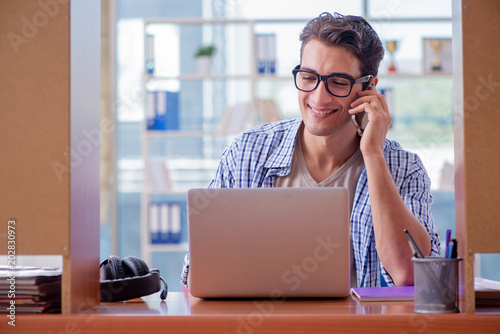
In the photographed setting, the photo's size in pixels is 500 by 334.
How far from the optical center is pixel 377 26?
13.9 ft

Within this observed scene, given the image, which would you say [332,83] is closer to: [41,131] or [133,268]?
[133,268]

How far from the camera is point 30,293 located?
1096 millimetres

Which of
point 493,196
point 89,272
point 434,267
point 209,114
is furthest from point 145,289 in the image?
point 209,114

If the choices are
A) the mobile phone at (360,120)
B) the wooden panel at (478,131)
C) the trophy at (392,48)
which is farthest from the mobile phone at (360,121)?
the trophy at (392,48)

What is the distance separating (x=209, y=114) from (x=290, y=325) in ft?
11.4

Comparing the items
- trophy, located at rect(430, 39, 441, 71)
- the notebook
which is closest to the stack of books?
the notebook

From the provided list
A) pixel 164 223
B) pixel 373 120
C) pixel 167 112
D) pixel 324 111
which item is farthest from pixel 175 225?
pixel 373 120

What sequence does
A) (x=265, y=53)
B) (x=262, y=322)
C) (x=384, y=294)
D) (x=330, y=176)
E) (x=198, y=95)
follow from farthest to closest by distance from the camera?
(x=198, y=95) → (x=265, y=53) → (x=330, y=176) → (x=384, y=294) → (x=262, y=322)

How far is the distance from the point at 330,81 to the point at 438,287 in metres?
0.95

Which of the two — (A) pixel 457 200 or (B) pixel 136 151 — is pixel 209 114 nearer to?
(B) pixel 136 151

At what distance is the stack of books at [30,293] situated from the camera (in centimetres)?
109

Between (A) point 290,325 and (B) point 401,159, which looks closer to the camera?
(A) point 290,325

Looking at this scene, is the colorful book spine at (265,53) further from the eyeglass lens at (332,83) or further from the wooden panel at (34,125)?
the wooden panel at (34,125)

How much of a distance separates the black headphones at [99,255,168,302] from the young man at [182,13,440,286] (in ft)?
1.38
